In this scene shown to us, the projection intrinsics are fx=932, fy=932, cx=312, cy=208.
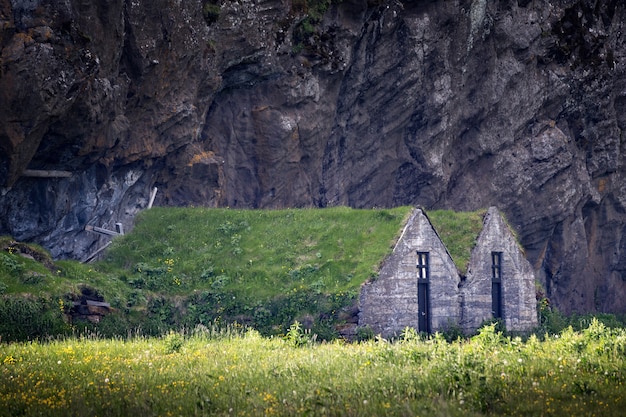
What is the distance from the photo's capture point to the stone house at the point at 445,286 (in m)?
41.8

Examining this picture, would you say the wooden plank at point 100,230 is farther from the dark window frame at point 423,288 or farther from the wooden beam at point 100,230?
the dark window frame at point 423,288

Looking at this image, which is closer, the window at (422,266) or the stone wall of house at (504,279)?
the window at (422,266)

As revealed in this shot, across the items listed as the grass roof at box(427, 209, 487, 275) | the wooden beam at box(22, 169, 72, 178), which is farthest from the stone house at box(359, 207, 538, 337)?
the wooden beam at box(22, 169, 72, 178)

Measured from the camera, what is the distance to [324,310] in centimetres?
4066

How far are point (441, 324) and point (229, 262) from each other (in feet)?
34.3

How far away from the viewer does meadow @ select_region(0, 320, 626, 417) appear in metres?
19.5

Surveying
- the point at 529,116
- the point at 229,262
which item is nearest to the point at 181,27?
the point at 229,262

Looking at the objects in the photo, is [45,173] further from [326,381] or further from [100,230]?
[326,381]

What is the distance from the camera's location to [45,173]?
39656 mm

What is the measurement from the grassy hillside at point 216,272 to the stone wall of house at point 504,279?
4501 mm

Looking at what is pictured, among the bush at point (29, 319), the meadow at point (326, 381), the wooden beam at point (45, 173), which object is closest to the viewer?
the meadow at point (326, 381)

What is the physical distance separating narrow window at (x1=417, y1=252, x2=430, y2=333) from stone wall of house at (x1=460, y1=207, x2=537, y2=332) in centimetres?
224

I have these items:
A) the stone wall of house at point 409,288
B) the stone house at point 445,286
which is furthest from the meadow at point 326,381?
the stone house at point 445,286

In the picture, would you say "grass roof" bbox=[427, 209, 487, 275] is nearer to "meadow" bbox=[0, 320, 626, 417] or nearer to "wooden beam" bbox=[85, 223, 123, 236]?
"wooden beam" bbox=[85, 223, 123, 236]
